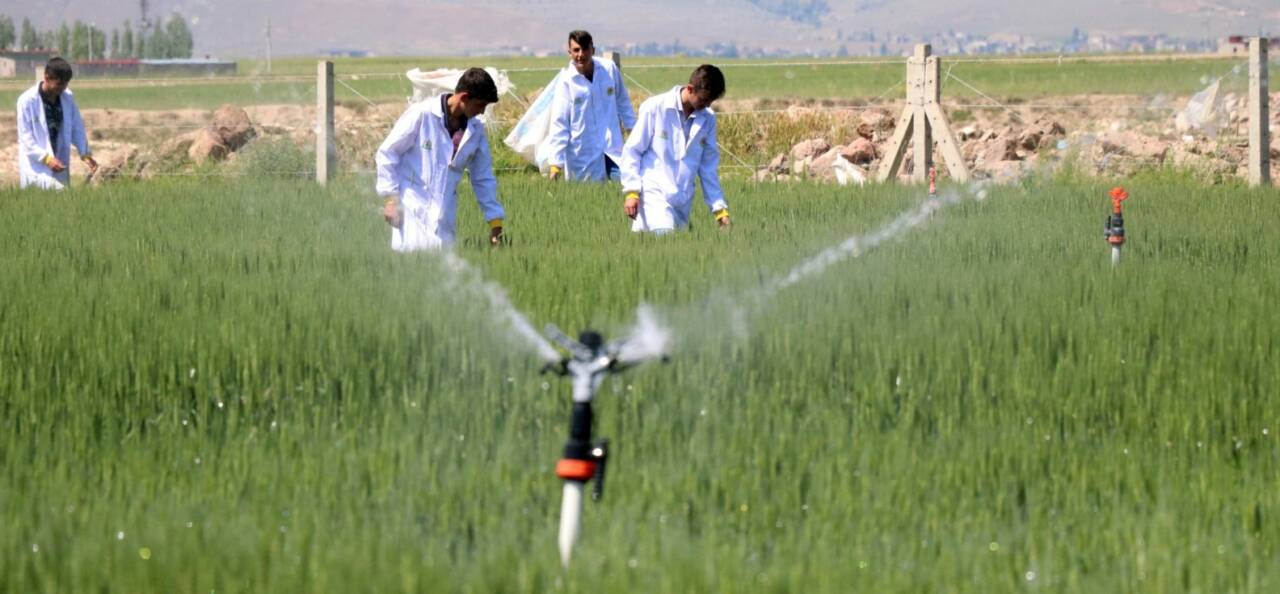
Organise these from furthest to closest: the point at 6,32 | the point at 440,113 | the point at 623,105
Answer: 1. the point at 6,32
2. the point at 623,105
3. the point at 440,113

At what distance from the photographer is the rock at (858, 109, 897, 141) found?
70.0 ft

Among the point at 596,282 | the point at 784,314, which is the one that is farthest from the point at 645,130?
the point at 784,314

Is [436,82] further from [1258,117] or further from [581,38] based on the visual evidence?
[1258,117]

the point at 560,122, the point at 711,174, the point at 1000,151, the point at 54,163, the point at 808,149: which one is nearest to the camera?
the point at 711,174

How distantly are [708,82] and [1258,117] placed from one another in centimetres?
834

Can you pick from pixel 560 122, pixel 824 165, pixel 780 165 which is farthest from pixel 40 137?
pixel 780 165

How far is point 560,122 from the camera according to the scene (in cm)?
1555

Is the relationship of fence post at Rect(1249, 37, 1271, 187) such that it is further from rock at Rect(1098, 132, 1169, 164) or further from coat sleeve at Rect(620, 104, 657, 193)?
coat sleeve at Rect(620, 104, 657, 193)

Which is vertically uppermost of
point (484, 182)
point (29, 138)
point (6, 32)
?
point (6, 32)

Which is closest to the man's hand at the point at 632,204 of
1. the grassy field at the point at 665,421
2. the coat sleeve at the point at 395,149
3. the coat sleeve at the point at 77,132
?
the grassy field at the point at 665,421

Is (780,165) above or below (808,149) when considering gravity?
below

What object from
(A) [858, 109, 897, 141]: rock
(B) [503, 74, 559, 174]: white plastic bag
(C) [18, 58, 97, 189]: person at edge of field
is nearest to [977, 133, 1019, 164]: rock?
(A) [858, 109, 897, 141]: rock

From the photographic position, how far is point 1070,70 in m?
83.7

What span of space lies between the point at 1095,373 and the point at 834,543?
2.32 m
